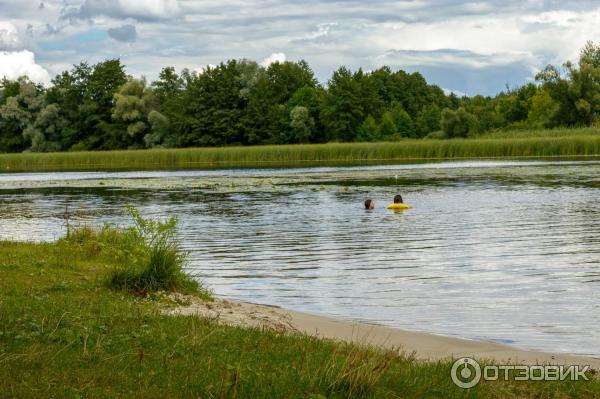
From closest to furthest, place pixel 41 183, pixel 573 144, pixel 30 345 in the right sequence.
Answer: pixel 30 345 < pixel 41 183 < pixel 573 144

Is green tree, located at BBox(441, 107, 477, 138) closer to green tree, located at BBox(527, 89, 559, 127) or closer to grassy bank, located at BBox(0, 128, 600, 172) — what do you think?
green tree, located at BBox(527, 89, 559, 127)

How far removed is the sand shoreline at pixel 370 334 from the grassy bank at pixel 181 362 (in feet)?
3.18

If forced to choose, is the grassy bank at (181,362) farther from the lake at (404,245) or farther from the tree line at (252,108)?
the tree line at (252,108)

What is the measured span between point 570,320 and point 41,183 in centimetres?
4606

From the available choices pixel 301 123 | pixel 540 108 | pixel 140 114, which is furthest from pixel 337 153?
pixel 140 114

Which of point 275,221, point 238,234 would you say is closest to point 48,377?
point 238,234

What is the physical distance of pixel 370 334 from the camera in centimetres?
1030

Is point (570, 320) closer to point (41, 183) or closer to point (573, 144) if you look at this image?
point (41, 183)

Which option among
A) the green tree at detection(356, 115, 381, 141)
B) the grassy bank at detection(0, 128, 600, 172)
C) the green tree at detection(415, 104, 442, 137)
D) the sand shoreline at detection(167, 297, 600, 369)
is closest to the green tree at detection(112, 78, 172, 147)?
the grassy bank at detection(0, 128, 600, 172)

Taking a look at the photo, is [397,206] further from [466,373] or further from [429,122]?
[429,122]

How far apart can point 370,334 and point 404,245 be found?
9.51m

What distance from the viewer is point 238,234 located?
76.0 ft

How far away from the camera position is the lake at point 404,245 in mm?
11805

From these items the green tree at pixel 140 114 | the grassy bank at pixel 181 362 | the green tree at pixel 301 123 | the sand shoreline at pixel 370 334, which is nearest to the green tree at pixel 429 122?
the green tree at pixel 301 123
